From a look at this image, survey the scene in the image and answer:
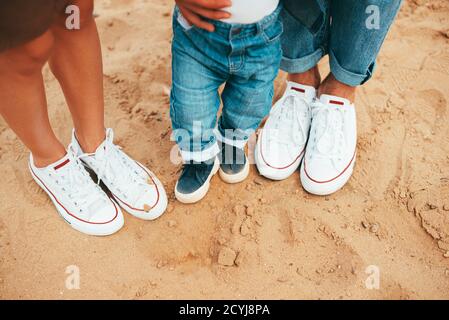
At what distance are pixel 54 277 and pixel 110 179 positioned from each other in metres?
0.37

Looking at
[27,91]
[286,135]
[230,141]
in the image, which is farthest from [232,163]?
[27,91]

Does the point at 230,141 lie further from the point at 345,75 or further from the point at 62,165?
the point at 62,165

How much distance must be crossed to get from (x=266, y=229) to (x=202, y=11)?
0.75m

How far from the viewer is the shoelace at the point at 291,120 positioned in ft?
5.09

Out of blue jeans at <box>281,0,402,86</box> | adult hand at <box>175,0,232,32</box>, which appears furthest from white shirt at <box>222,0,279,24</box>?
blue jeans at <box>281,0,402,86</box>

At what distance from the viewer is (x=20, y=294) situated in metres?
1.29

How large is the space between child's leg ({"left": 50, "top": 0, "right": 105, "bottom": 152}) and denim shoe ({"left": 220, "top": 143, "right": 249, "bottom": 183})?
443 mm

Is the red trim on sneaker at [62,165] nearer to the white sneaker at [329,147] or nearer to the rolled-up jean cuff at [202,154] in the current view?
the rolled-up jean cuff at [202,154]

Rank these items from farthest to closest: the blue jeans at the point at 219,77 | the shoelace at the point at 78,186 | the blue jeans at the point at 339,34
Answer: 1. the shoelace at the point at 78,186
2. the blue jeans at the point at 339,34
3. the blue jeans at the point at 219,77

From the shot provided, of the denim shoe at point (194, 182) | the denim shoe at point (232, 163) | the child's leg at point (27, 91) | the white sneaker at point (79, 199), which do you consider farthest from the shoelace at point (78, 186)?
the denim shoe at point (232, 163)

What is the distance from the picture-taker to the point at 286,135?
1.56 m

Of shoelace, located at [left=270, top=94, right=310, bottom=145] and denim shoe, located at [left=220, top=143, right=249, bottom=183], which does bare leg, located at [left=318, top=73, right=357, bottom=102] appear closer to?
shoelace, located at [left=270, top=94, right=310, bottom=145]

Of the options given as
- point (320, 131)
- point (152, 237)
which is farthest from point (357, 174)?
point (152, 237)

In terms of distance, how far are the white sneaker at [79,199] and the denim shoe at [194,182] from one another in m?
0.23
